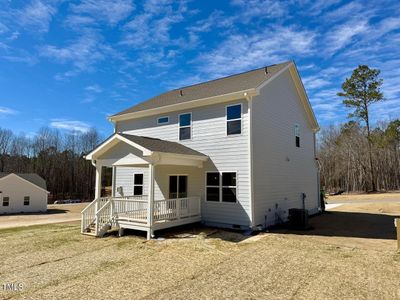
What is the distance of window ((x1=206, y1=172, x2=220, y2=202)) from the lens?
39.9ft

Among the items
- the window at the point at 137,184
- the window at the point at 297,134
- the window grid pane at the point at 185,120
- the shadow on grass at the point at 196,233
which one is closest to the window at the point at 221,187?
the shadow on grass at the point at 196,233

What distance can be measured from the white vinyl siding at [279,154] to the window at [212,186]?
5.65 feet

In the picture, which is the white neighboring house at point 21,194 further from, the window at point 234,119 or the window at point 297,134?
the window at point 297,134

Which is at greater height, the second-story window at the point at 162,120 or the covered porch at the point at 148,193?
the second-story window at the point at 162,120

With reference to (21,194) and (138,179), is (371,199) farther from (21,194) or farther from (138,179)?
(21,194)

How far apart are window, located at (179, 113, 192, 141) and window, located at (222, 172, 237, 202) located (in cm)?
288

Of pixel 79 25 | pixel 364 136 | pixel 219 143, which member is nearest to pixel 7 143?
pixel 79 25

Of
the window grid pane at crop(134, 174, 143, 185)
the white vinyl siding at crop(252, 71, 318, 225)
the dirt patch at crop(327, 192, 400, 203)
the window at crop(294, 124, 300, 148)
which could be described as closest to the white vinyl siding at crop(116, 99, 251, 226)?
the white vinyl siding at crop(252, 71, 318, 225)

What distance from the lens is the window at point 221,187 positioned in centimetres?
1168

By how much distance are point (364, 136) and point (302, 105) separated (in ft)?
98.9

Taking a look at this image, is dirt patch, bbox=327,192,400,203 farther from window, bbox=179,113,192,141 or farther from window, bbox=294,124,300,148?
window, bbox=179,113,192,141

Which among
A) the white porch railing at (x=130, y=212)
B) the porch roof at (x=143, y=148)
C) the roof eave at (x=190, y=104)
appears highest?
the roof eave at (x=190, y=104)

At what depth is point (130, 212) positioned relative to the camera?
37.1 feet

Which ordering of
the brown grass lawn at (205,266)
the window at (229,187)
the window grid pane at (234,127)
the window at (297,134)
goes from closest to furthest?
the brown grass lawn at (205,266)
the window at (229,187)
the window grid pane at (234,127)
the window at (297,134)
